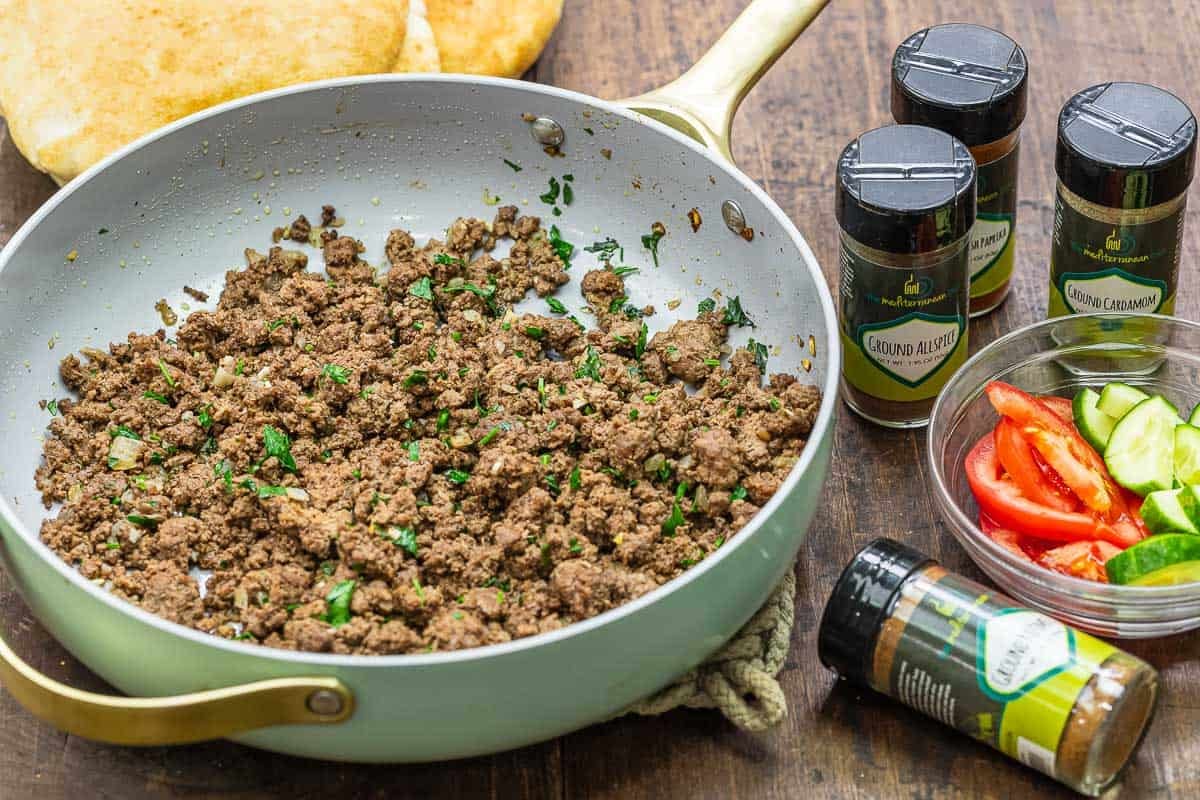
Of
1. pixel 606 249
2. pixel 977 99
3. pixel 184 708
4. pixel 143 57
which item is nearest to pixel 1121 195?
pixel 977 99

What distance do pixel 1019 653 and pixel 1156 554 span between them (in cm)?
19

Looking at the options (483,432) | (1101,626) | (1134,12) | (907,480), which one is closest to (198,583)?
(483,432)

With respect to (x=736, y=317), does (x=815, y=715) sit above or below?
below

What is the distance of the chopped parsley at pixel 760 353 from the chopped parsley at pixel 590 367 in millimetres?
184

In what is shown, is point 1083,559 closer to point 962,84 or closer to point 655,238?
point 962,84

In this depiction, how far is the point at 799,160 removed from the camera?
6.75ft

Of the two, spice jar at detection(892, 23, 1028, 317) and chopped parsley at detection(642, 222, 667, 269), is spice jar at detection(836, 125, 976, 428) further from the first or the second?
chopped parsley at detection(642, 222, 667, 269)

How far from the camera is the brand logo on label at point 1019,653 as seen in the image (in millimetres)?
1319

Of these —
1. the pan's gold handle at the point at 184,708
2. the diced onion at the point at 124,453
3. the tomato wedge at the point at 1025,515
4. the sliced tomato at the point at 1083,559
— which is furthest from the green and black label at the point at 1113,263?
the diced onion at the point at 124,453

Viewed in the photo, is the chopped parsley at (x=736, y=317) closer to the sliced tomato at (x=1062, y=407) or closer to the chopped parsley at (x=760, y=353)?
the chopped parsley at (x=760, y=353)

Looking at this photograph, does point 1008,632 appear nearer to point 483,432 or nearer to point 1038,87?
point 483,432

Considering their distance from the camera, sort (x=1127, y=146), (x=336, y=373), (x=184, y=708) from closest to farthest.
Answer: (x=184, y=708) < (x=1127, y=146) < (x=336, y=373)

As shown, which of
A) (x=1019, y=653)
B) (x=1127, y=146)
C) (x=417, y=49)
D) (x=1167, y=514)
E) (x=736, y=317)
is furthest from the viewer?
(x=417, y=49)

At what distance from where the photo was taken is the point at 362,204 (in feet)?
6.41
